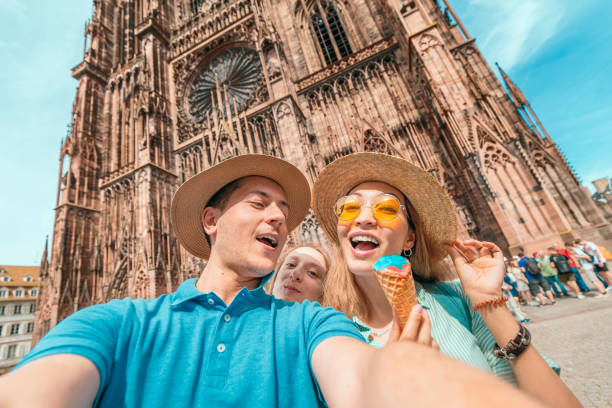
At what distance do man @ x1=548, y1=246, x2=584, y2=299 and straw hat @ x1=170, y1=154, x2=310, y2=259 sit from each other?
650 cm

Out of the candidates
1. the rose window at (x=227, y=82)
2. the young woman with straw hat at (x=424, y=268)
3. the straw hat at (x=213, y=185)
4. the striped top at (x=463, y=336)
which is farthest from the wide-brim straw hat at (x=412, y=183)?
the rose window at (x=227, y=82)

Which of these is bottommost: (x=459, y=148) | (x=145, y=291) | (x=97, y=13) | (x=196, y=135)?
(x=145, y=291)

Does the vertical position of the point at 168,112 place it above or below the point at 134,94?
below

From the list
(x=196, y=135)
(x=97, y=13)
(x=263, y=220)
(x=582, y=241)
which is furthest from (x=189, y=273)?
(x=97, y=13)

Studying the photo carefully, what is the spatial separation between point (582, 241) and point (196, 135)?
15074mm

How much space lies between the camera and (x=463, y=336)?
131cm

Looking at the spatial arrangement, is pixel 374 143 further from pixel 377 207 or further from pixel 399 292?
pixel 399 292

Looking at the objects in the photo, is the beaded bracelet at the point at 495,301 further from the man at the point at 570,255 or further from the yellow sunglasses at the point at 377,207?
the man at the point at 570,255

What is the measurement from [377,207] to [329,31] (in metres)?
14.5

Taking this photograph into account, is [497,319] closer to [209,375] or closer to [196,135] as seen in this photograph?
[209,375]

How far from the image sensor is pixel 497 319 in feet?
3.77

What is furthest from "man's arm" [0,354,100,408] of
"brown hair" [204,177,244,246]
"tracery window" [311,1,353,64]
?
"tracery window" [311,1,353,64]

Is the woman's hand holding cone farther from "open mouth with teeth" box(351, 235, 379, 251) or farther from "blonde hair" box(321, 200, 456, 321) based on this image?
"blonde hair" box(321, 200, 456, 321)

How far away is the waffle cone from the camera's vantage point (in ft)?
3.43
